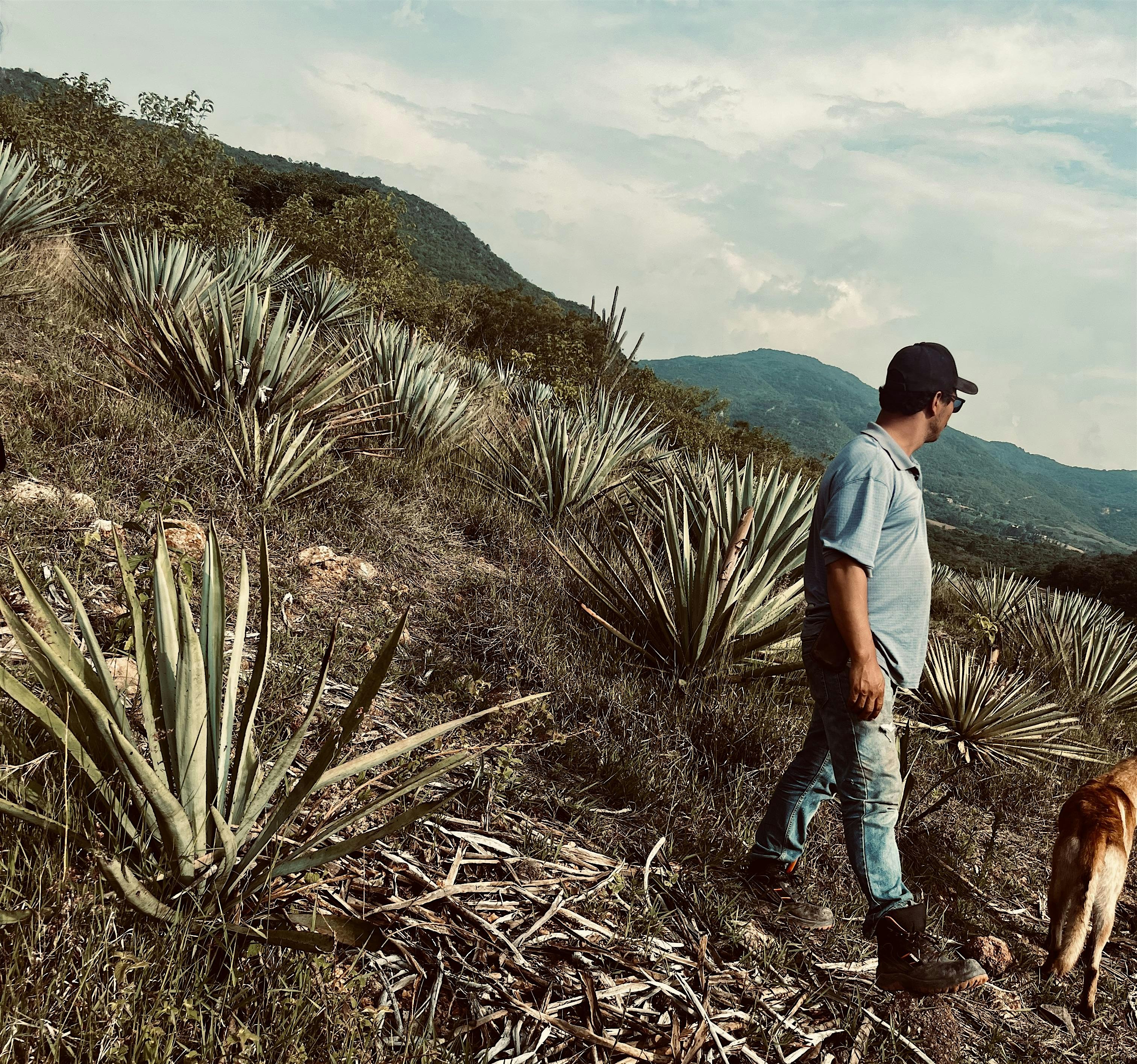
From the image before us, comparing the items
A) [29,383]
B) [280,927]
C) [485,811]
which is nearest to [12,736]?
[280,927]

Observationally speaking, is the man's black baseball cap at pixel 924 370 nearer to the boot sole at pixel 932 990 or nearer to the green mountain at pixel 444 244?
the boot sole at pixel 932 990

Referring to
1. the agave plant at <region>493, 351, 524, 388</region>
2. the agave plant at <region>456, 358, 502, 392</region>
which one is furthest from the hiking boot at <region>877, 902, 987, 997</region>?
the agave plant at <region>493, 351, 524, 388</region>

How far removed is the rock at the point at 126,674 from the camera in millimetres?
2361

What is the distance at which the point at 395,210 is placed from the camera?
19.8 meters

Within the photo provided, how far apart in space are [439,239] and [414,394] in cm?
7415

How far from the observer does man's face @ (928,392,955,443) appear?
8.07 ft

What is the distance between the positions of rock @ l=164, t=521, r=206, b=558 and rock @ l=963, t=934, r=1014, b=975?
3574 millimetres

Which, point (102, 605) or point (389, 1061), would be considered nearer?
point (389, 1061)

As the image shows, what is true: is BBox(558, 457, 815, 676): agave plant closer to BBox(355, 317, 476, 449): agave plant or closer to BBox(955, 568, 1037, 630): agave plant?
BBox(355, 317, 476, 449): agave plant

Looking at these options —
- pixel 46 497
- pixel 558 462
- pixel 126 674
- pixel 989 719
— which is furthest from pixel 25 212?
pixel 989 719

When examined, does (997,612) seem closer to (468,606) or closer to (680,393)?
(468,606)

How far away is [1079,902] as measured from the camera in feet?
7.98

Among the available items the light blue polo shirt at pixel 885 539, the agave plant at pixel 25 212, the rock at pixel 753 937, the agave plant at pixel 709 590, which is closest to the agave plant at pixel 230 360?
the agave plant at pixel 25 212

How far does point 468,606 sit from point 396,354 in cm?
379
